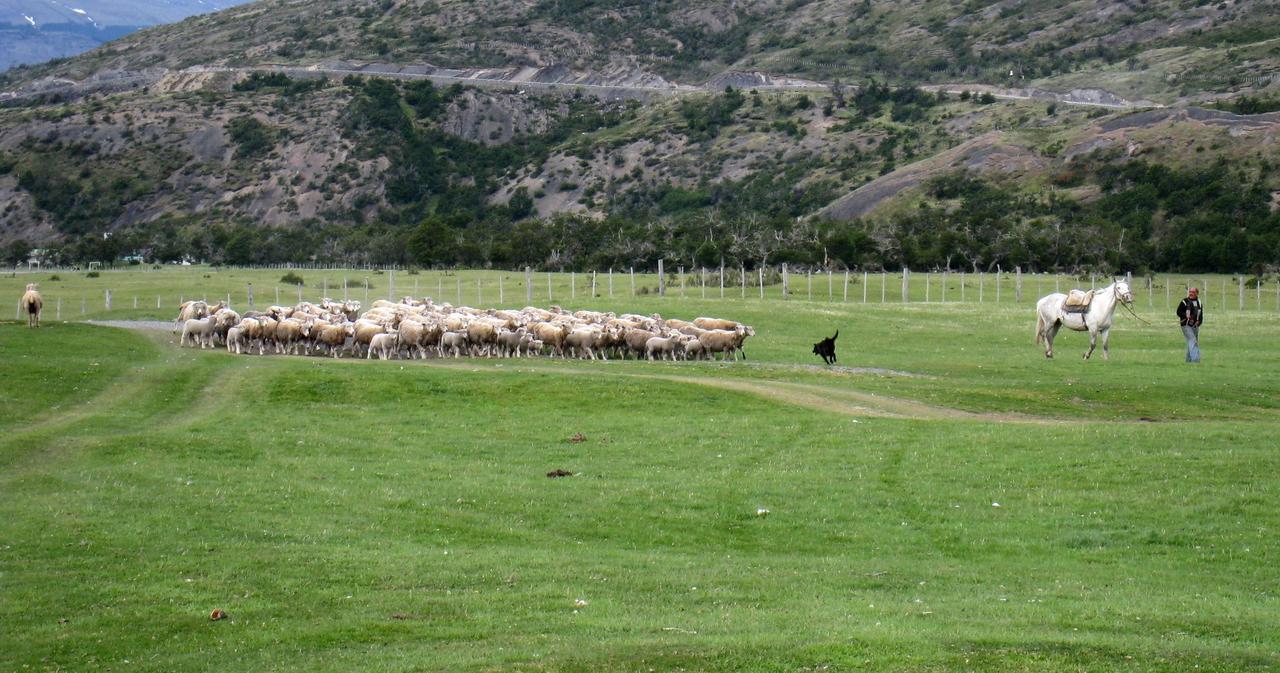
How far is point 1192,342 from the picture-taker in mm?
36906

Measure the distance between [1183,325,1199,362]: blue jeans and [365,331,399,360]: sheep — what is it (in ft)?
69.5

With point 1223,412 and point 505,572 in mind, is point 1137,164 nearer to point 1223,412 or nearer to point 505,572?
point 1223,412

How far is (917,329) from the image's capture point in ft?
160

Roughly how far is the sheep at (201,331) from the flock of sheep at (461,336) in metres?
0.02

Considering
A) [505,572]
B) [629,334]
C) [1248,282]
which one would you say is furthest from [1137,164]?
[505,572]

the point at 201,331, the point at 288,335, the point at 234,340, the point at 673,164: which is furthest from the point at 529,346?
the point at 673,164

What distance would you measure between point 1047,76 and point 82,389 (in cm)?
17392

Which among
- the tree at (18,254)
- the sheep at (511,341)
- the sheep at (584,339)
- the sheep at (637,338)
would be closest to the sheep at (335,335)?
the sheep at (511,341)

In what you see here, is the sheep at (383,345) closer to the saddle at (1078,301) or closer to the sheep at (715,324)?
the sheep at (715,324)

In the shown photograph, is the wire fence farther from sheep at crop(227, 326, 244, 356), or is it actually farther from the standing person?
the standing person

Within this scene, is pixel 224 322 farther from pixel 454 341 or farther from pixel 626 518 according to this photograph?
pixel 626 518

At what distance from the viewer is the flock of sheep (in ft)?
124

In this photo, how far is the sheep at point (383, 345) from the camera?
36500 mm

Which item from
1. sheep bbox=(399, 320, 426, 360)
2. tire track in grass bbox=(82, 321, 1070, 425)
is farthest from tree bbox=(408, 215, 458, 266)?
tire track in grass bbox=(82, 321, 1070, 425)
